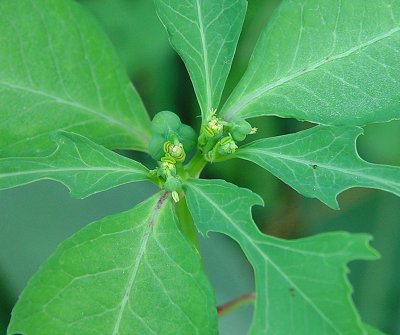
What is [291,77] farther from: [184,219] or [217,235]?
[217,235]

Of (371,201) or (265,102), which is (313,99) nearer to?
(265,102)

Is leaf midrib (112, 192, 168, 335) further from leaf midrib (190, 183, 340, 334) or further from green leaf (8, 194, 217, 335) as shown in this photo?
leaf midrib (190, 183, 340, 334)

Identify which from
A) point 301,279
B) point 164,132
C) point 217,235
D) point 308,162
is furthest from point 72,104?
point 217,235

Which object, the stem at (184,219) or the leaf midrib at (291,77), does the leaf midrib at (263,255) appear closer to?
the stem at (184,219)

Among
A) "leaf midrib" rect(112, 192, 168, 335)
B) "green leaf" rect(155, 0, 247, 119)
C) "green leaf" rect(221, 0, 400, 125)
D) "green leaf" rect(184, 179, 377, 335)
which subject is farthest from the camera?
"green leaf" rect(155, 0, 247, 119)

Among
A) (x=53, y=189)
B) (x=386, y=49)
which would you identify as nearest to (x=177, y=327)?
(x=386, y=49)

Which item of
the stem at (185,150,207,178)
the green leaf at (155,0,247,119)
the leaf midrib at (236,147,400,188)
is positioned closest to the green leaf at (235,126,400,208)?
the leaf midrib at (236,147,400,188)

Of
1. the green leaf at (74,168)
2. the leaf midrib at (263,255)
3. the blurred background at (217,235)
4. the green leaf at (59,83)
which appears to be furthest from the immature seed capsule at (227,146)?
the blurred background at (217,235)

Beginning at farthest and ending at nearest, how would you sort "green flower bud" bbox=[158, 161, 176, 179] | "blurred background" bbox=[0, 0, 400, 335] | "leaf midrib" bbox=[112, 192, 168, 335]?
"blurred background" bbox=[0, 0, 400, 335] < "green flower bud" bbox=[158, 161, 176, 179] < "leaf midrib" bbox=[112, 192, 168, 335]

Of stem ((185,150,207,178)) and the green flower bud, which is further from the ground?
the green flower bud
